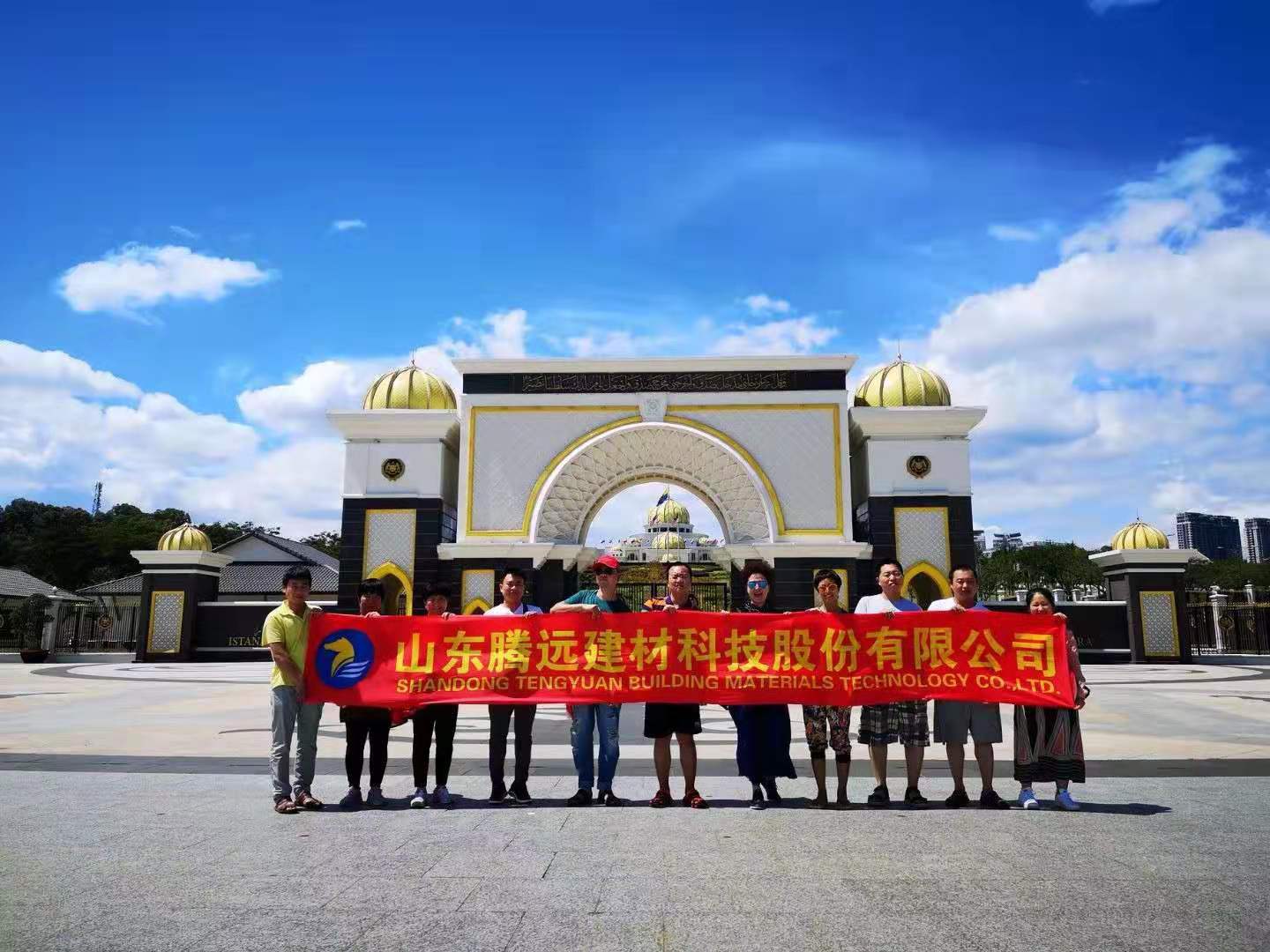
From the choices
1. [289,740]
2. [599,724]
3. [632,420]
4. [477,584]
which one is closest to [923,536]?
[632,420]

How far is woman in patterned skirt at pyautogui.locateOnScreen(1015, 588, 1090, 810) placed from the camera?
5.42 m

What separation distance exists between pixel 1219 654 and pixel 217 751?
28840 millimetres

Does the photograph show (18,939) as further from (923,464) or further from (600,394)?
(923,464)

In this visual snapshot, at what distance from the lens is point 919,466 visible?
76.7 feet

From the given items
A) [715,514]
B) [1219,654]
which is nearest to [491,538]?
[715,514]

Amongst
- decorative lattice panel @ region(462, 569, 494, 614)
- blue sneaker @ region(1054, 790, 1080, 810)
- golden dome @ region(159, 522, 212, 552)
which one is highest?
golden dome @ region(159, 522, 212, 552)

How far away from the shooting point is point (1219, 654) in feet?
87.8

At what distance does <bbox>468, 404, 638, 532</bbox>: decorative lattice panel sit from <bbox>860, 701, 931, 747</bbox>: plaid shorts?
18.2 m

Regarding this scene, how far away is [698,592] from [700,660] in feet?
102

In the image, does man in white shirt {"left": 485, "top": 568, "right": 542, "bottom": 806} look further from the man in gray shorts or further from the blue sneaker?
the blue sneaker

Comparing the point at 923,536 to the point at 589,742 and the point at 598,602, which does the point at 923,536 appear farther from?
the point at 589,742

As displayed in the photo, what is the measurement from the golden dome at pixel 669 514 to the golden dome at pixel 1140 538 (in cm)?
4528

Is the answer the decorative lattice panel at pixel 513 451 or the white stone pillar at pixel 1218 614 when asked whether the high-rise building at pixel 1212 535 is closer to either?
the white stone pillar at pixel 1218 614

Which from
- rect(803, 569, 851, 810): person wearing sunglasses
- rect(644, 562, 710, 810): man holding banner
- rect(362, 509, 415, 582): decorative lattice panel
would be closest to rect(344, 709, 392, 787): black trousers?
rect(644, 562, 710, 810): man holding banner
